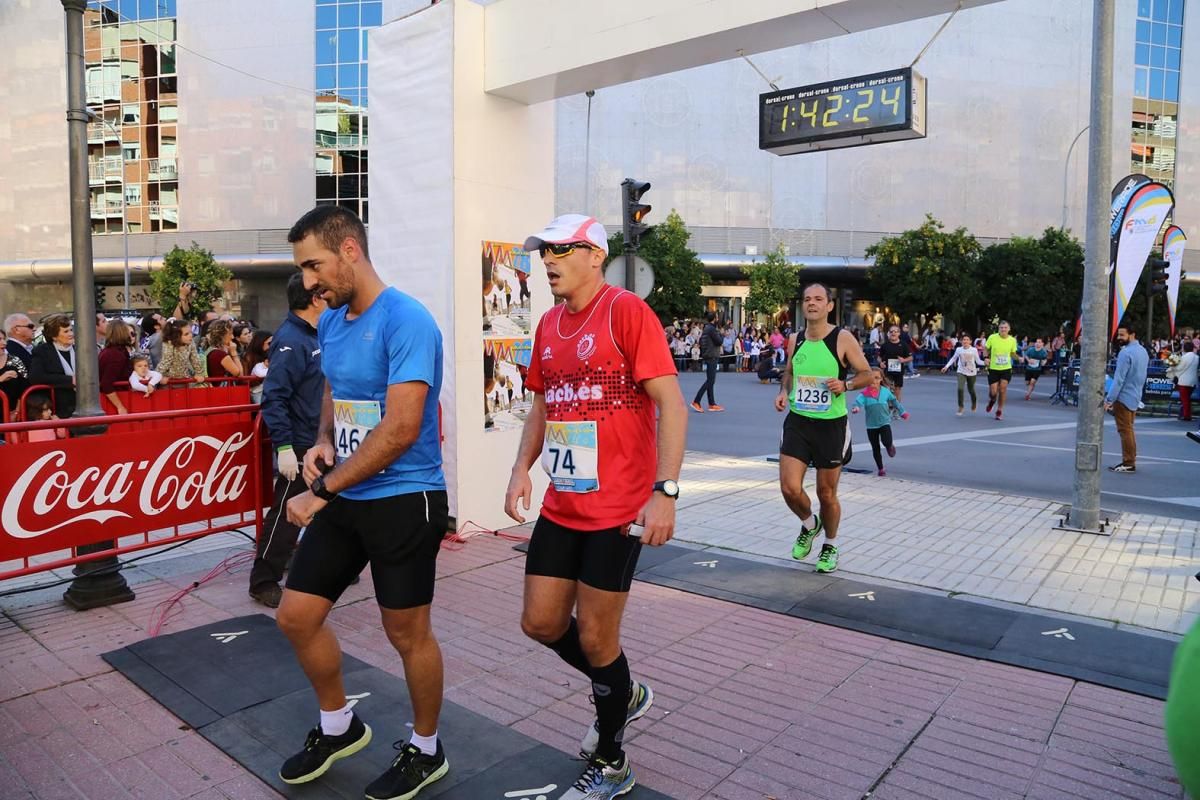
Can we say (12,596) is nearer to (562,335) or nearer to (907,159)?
(562,335)

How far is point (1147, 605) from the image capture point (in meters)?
5.49

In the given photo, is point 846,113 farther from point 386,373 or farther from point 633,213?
point 386,373

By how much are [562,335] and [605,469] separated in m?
0.53

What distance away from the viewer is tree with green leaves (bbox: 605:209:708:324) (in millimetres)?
38969

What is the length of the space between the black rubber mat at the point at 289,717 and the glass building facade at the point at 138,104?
5021 cm

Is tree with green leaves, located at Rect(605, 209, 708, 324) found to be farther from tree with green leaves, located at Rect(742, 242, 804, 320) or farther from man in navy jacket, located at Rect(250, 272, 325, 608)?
man in navy jacket, located at Rect(250, 272, 325, 608)

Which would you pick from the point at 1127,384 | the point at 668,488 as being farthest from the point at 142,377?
the point at 1127,384

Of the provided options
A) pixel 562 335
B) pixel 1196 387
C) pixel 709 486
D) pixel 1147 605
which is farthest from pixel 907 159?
pixel 562 335

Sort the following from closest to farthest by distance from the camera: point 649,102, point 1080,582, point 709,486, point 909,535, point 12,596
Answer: point 12,596
point 1080,582
point 909,535
point 709,486
point 649,102

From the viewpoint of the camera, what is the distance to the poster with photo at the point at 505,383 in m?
7.06

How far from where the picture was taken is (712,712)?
12.7ft

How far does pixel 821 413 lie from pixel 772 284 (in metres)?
36.7

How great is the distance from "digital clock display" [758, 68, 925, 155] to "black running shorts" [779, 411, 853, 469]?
6.99 feet

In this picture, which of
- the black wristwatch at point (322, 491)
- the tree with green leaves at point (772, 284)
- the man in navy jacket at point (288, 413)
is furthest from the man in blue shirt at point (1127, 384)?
the tree with green leaves at point (772, 284)
